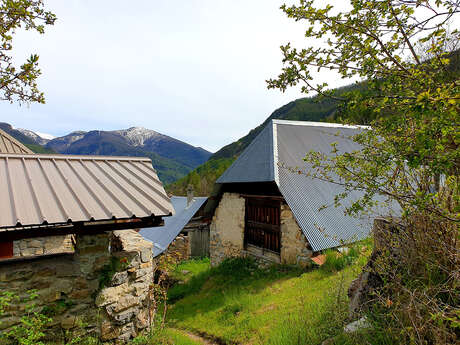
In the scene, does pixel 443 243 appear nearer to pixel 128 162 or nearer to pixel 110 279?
pixel 110 279

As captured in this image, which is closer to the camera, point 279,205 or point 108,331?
point 108,331

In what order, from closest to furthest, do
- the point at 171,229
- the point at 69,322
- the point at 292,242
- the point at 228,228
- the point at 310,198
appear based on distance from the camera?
the point at 69,322, the point at 292,242, the point at 310,198, the point at 228,228, the point at 171,229

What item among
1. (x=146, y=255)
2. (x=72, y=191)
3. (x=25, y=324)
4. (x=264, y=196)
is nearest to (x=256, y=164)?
(x=264, y=196)

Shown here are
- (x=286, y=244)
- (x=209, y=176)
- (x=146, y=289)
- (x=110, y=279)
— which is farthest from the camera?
(x=209, y=176)

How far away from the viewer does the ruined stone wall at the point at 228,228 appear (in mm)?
10694

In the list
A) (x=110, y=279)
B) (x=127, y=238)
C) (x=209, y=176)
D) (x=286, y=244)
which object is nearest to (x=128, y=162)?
(x=127, y=238)

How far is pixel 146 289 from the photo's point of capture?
14.0ft

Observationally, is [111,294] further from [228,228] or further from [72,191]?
[228,228]

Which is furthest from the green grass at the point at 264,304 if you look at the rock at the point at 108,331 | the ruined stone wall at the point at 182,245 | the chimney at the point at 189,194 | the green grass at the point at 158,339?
the chimney at the point at 189,194

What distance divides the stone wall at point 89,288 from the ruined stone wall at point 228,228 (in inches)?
261

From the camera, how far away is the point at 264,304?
21.0 ft

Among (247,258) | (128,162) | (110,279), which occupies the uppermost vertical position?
(128,162)

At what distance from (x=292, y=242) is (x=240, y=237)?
2.71 meters

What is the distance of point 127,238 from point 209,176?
4413cm
